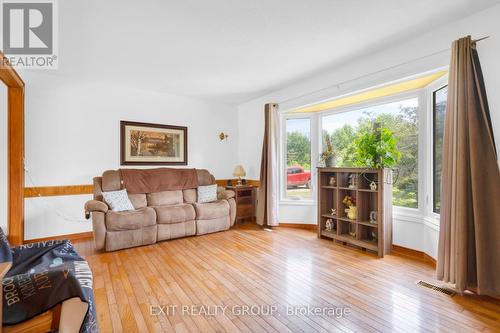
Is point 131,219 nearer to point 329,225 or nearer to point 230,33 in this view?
point 230,33

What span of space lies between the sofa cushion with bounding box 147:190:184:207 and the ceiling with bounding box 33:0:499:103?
1950 mm

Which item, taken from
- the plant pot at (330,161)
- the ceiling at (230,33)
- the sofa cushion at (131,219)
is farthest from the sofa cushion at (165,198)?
the plant pot at (330,161)

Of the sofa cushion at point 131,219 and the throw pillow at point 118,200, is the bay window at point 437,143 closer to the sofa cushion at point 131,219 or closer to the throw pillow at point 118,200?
the sofa cushion at point 131,219

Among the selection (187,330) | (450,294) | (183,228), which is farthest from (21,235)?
(450,294)

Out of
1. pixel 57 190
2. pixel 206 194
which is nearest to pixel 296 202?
pixel 206 194

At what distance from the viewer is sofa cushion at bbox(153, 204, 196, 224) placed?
370 centimetres

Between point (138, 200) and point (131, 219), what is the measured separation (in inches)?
24.1

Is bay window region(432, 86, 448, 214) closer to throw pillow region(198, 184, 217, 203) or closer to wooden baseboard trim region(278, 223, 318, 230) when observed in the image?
wooden baseboard trim region(278, 223, 318, 230)

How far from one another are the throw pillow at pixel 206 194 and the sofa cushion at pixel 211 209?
0.17 m

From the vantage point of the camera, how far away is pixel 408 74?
2.71 meters

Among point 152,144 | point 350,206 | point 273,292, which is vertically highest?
point 152,144

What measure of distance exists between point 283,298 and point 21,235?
3.70 meters

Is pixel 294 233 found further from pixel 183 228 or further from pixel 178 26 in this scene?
pixel 178 26

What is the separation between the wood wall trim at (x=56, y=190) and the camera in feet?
11.5
